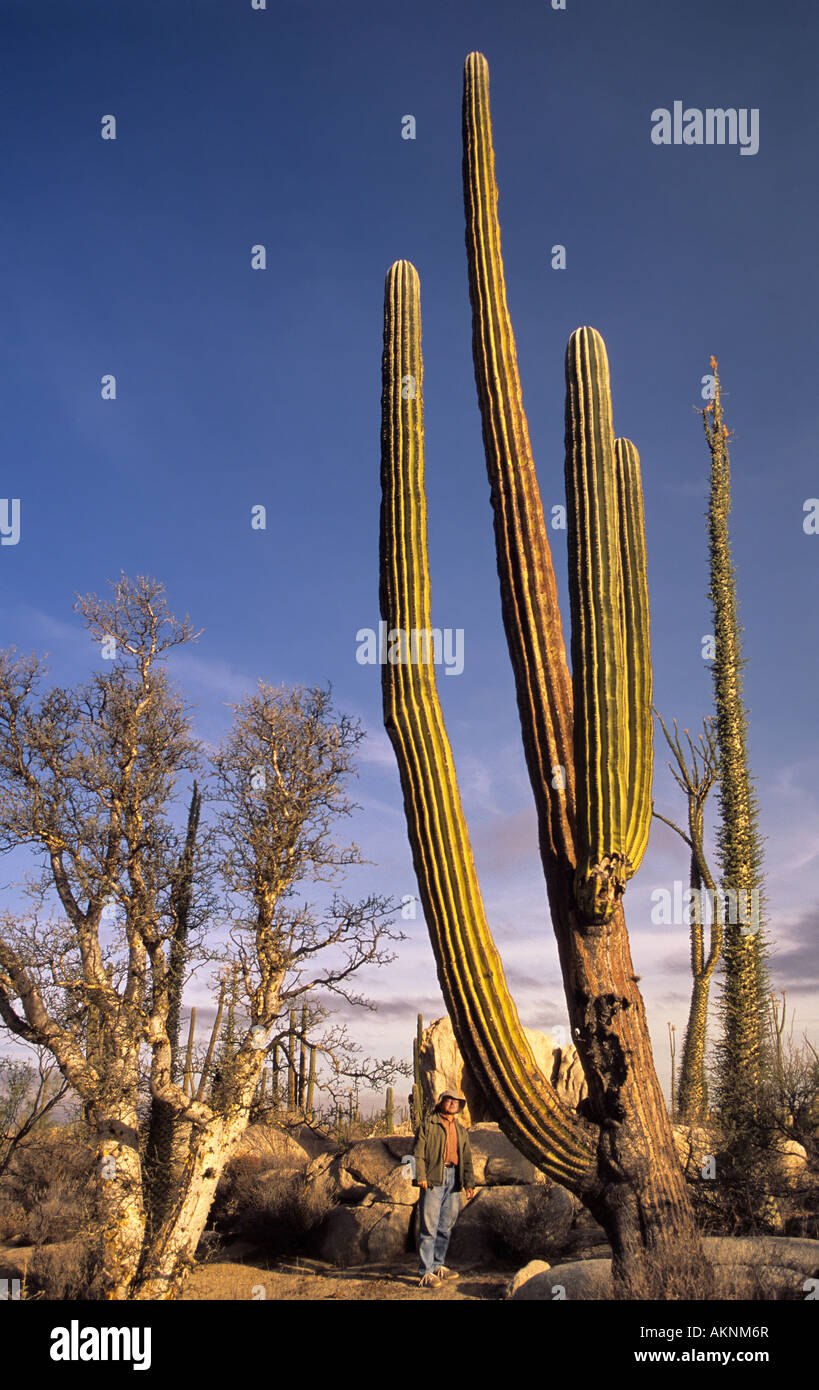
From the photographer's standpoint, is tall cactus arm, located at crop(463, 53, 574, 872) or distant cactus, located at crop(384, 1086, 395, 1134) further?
distant cactus, located at crop(384, 1086, 395, 1134)

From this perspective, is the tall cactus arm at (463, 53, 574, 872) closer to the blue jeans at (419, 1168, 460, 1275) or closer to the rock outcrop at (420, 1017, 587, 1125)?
the blue jeans at (419, 1168, 460, 1275)

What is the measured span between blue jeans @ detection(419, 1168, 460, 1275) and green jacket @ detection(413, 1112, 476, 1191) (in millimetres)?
77

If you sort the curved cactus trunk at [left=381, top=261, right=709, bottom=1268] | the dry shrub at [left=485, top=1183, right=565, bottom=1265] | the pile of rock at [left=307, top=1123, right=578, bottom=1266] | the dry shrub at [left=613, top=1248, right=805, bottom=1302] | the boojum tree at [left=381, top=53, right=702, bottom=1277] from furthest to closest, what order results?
the pile of rock at [left=307, top=1123, right=578, bottom=1266], the dry shrub at [left=485, top=1183, right=565, bottom=1265], the boojum tree at [left=381, top=53, right=702, bottom=1277], the curved cactus trunk at [left=381, top=261, right=709, bottom=1268], the dry shrub at [left=613, top=1248, right=805, bottom=1302]

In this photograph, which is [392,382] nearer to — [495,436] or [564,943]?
[495,436]

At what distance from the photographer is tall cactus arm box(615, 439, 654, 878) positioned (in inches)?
227

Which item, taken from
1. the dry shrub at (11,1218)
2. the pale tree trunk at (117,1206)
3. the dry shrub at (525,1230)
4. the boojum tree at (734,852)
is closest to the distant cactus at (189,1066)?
the pale tree trunk at (117,1206)

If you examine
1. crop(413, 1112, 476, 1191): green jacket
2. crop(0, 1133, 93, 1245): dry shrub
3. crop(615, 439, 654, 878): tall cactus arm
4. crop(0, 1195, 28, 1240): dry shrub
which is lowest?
crop(0, 1195, 28, 1240): dry shrub

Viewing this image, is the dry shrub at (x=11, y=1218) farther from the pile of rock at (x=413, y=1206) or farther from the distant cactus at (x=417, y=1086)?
the distant cactus at (x=417, y=1086)

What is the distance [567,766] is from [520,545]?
5.33 ft

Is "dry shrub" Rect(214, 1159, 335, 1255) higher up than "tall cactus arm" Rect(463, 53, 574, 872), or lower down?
lower down

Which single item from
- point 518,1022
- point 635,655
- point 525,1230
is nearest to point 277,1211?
point 525,1230

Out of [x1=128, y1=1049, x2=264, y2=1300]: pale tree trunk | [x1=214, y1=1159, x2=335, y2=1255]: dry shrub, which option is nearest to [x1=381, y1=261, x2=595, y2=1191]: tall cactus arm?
[x1=128, y1=1049, x2=264, y2=1300]: pale tree trunk

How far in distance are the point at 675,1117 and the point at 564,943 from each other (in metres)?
9.36
